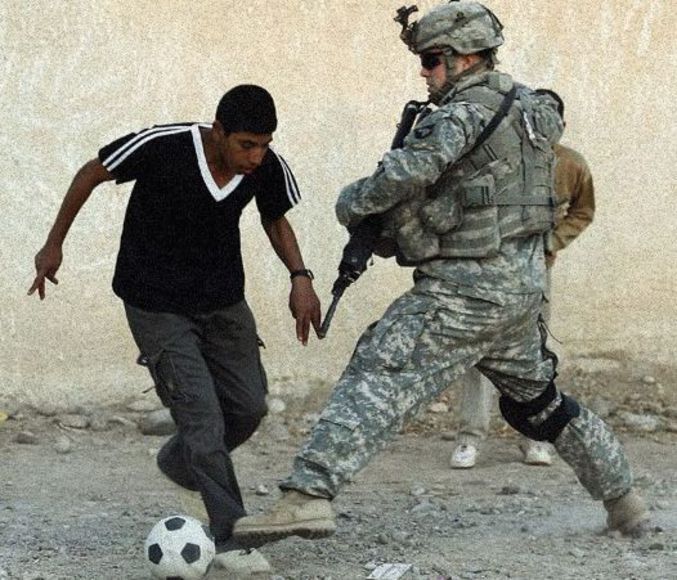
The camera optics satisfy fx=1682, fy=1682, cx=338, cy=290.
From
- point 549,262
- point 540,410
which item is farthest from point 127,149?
point 549,262

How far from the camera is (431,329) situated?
18.3 ft

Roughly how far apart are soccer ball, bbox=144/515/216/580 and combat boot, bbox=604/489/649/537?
62.0 inches

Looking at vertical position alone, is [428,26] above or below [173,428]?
above

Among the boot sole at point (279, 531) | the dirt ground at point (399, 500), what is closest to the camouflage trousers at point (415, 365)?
the boot sole at point (279, 531)

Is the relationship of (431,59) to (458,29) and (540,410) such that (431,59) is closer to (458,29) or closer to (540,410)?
(458,29)

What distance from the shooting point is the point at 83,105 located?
320 inches

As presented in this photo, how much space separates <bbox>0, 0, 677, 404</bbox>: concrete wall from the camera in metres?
8.09

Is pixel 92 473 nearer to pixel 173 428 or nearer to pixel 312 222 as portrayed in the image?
pixel 173 428

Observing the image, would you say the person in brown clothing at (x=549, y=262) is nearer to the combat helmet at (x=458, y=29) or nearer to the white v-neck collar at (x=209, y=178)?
the combat helmet at (x=458, y=29)

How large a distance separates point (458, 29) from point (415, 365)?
1.13 m

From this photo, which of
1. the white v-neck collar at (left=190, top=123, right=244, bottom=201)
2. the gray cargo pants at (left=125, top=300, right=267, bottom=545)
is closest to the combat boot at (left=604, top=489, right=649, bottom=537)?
the gray cargo pants at (left=125, top=300, right=267, bottom=545)

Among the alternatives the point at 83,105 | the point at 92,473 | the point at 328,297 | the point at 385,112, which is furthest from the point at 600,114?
the point at 92,473

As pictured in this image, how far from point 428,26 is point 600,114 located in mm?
2982

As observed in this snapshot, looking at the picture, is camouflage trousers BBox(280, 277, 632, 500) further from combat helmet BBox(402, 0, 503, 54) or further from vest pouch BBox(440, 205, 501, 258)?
combat helmet BBox(402, 0, 503, 54)
